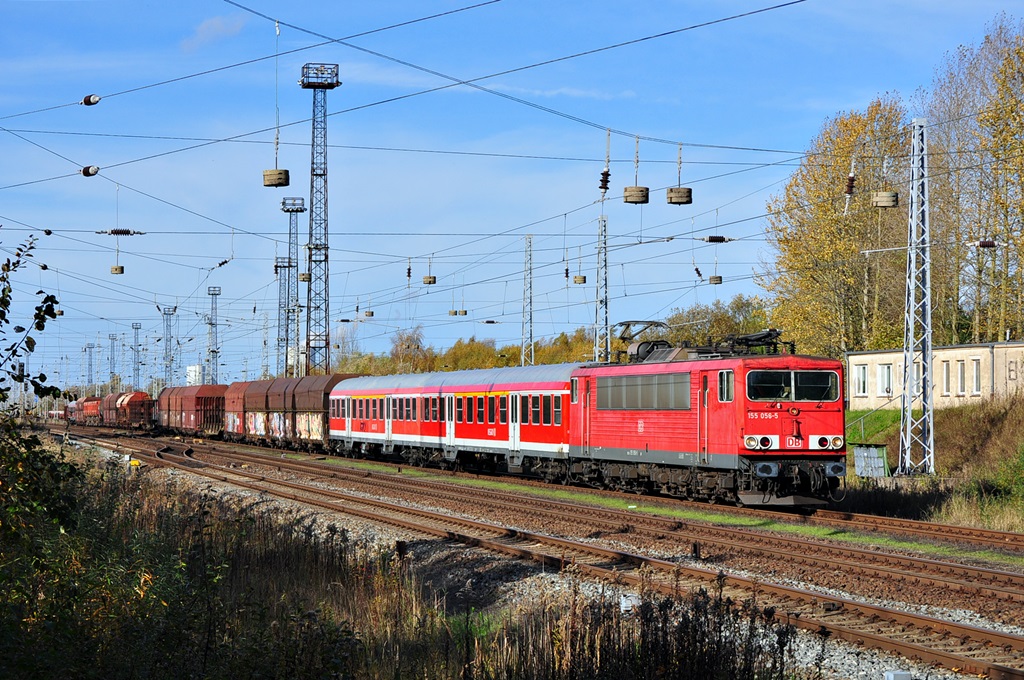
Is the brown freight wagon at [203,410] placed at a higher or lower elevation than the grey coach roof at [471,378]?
lower

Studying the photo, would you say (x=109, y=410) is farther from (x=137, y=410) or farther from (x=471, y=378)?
(x=471, y=378)

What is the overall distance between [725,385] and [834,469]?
2.76 m

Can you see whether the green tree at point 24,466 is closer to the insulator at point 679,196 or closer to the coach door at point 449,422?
the insulator at point 679,196

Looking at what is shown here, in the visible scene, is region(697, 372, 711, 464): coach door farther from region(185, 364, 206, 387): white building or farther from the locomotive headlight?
region(185, 364, 206, 387): white building

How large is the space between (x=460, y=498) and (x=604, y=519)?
589 centimetres

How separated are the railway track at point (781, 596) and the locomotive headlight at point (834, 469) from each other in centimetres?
528

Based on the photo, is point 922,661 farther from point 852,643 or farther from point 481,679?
point 481,679

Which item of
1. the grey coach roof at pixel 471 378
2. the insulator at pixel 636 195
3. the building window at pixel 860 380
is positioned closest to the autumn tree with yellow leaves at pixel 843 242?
the building window at pixel 860 380

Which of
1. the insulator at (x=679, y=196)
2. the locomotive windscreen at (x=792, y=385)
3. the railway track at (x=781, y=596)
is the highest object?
the insulator at (x=679, y=196)

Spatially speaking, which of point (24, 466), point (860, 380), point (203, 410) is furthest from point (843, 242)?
point (24, 466)

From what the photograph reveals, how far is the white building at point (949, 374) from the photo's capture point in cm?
4044

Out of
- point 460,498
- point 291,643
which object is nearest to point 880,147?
point 460,498

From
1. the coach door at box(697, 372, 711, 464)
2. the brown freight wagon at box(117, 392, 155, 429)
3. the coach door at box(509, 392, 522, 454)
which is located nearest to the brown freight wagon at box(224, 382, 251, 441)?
the brown freight wagon at box(117, 392, 155, 429)

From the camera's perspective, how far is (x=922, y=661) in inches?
392
